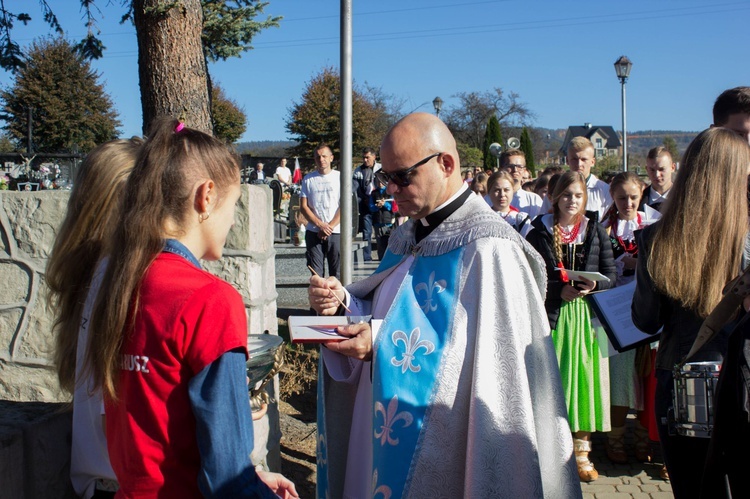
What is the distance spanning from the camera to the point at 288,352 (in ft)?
20.3

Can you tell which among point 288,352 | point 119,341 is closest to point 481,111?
point 288,352

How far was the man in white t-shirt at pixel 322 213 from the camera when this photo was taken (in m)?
8.36

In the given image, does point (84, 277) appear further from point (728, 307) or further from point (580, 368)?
point (580, 368)

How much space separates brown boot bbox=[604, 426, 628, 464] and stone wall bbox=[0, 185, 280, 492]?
259 centimetres

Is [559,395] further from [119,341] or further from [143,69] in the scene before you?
[143,69]

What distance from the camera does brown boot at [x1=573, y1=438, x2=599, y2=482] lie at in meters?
4.80

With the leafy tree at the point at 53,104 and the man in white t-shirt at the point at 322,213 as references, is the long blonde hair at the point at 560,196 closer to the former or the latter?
the man in white t-shirt at the point at 322,213

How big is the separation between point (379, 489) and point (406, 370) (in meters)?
0.44

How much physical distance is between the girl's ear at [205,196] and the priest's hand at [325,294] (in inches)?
46.1

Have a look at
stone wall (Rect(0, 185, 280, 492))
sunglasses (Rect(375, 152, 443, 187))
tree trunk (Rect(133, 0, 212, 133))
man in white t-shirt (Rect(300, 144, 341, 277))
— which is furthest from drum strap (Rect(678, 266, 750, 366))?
man in white t-shirt (Rect(300, 144, 341, 277))

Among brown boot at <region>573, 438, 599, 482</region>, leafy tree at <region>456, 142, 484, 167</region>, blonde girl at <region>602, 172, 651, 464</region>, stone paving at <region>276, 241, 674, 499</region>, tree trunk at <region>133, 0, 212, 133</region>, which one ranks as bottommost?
→ stone paving at <region>276, 241, 674, 499</region>

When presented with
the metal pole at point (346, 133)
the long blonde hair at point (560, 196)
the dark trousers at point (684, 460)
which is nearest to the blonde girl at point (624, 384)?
the long blonde hair at point (560, 196)

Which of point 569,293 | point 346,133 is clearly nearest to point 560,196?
point 569,293

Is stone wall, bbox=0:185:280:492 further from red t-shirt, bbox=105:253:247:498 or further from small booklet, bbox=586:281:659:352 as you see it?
red t-shirt, bbox=105:253:247:498
